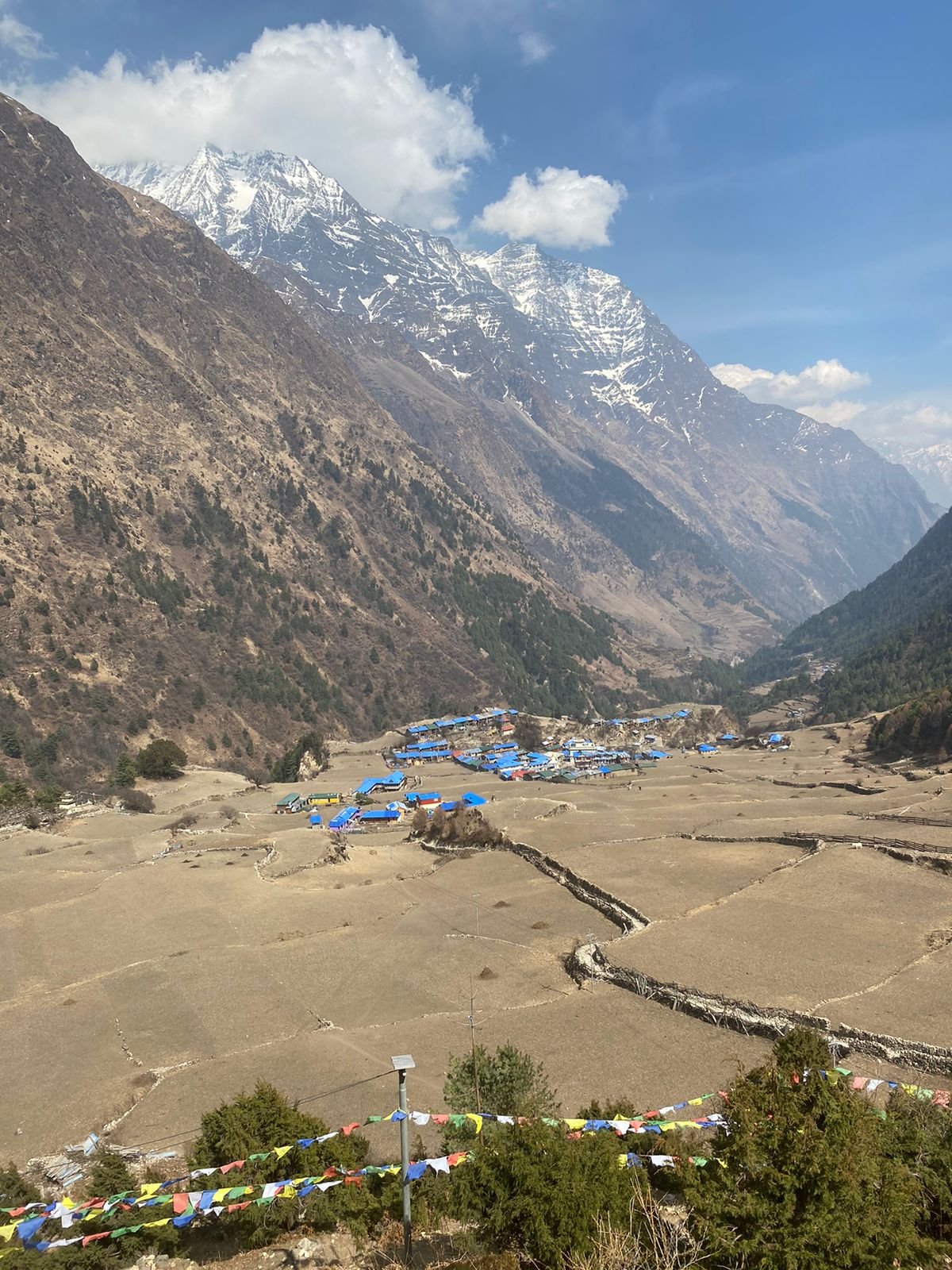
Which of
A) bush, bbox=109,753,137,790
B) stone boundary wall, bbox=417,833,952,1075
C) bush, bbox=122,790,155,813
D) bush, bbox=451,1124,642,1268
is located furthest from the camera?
bush, bbox=109,753,137,790

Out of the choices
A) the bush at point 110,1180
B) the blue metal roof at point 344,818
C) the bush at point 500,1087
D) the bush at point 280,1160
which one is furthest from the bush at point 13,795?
the bush at point 500,1087

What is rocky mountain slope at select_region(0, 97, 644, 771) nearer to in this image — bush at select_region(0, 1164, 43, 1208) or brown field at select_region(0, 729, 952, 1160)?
brown field at select_region(0, 729, 952, 1160)

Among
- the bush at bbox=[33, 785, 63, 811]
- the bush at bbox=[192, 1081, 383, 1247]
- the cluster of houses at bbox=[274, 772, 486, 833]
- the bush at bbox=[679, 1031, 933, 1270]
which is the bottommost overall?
the cluster of houses at bbox=[274, 772, 486, 833]

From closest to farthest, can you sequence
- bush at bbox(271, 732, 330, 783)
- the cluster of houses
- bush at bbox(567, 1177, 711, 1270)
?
1. bush at bbox(567, 1177, 711, 1270)
2. the cluster of houses
3. bush at bbox(271, 732, 330, 783)

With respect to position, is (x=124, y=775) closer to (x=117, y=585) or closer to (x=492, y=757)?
(x=117, y=585)

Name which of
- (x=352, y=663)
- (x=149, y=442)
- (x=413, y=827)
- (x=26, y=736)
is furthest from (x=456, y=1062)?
(x=149, y=442)

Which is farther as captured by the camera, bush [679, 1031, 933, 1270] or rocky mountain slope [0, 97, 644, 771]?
rocky mountain slope [0, 97, 644, 771]

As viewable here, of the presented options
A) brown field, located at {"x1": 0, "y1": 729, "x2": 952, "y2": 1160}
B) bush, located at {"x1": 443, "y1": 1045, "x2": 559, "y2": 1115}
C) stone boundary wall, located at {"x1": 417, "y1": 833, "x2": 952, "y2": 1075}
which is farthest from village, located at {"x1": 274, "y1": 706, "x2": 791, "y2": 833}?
bush, located at {"x1": 443, "y1": 1045, "x2": 559, "y2": 1115}

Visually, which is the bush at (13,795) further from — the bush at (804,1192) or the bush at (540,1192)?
the bush at (804,1192)

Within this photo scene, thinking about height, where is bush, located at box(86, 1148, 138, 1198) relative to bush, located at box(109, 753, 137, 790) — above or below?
above

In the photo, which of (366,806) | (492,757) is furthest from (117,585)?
(492,757)
